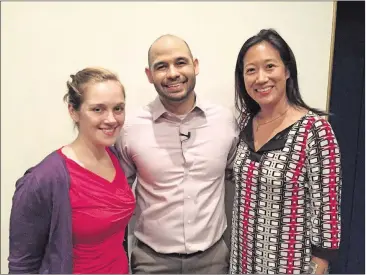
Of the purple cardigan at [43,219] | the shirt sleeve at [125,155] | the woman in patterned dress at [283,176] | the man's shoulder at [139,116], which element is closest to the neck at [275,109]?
the woman in patterned dress at [283,176]

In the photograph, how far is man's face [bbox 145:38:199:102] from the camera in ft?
4.52

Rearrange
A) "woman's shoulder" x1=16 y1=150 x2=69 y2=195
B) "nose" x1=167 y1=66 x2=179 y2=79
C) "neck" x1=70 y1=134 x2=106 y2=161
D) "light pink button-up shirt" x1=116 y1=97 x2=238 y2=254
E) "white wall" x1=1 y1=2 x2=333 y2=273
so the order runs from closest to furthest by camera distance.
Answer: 1. "woman's shoulder" x1=16 y1=150 x2=69 y2=195
2. "neck" x1=70 y1=134 x2=106 y2=161
3. "nose" x1=167 y1=66 x2=179 y2=79
4. "light pink button-up shirt" x1=116 y1=97 x2=238 y2=254
5. "white wall" x1=1 y1=2 x2=333 y2=273

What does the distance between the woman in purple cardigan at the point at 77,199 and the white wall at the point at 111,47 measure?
0.44 metres

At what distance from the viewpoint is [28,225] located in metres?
1.15

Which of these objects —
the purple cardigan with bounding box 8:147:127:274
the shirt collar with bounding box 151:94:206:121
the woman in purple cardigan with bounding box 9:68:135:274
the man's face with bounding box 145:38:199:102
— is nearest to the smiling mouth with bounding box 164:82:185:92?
the man's face with bounding box 145:38:199:102

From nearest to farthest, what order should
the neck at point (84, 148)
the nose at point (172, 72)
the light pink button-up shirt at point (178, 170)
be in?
the neck at point (84, 148) → the nose at point (172, 72) → the light pink button-up shirt at point (178, 170)

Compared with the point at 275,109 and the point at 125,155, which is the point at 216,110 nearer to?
the point at 275,109

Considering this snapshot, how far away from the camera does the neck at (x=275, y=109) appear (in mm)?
1322

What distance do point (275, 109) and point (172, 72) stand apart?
1.46 ft

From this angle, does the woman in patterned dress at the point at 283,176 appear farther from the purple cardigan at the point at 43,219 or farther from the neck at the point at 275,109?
the purple cardigan at the point at 43,219

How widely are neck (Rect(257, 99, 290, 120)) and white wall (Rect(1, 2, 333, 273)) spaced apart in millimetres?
366

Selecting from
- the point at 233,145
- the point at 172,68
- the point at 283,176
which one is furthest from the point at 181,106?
the point at 283,176

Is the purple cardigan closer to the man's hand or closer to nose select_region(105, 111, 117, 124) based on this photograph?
nose select_region(105, 111, 117, 124)

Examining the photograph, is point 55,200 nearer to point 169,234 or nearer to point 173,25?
point 169,234
